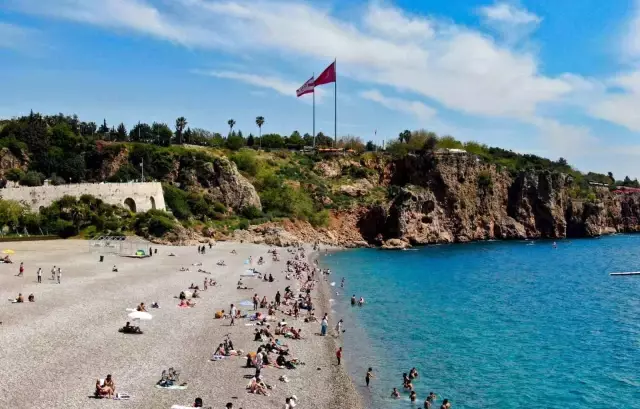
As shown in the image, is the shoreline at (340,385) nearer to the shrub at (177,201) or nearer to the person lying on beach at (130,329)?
the person lying on beach at (130,329)

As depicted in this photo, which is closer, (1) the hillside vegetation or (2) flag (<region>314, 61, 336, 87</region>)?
Answer: (1) the hillside vegetation

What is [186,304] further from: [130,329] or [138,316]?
[130,329]

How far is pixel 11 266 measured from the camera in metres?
44.0

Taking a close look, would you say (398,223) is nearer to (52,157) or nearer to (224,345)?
(52,157)

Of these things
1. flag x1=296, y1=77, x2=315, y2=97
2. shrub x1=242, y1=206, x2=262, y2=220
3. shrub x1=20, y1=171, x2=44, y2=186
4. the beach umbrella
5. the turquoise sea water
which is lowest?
the turquoise sea water

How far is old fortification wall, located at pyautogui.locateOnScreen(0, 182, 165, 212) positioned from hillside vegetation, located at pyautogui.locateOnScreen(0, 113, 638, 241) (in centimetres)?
179

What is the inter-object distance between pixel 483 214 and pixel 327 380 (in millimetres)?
94474

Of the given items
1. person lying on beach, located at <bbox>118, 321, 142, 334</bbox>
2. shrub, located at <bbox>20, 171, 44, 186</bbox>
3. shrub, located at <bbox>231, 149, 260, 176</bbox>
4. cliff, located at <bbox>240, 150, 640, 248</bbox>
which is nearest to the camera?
person lying on beach, located at <bbox>118, 321, 142, 334</bbox>

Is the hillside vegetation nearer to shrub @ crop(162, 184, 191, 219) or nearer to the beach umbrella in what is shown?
shrub @ crop(162, 184, 191, 219)

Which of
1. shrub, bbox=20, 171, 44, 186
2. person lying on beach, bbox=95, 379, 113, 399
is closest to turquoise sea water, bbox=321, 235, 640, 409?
person lying on beach, bbox=95, 379, 113, 399

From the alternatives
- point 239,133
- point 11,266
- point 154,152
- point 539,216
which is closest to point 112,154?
point 154,152

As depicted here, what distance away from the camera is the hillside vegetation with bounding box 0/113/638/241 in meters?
65.4

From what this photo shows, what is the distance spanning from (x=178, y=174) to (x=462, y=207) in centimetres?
5677

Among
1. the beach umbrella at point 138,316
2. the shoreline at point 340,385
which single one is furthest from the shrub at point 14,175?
the shoreline at point 340,385
